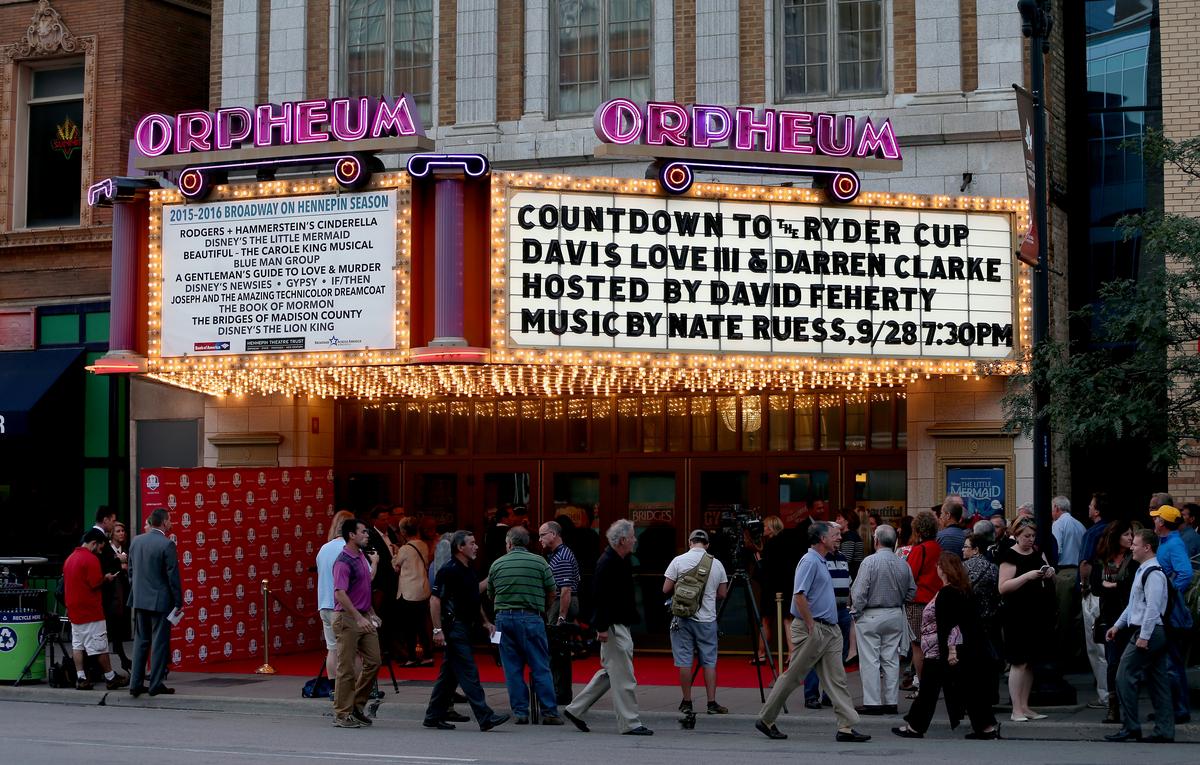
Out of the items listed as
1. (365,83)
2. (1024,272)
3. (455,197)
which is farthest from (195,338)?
(1024,272)

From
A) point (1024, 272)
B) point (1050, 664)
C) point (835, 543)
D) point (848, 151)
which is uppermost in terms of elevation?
point (848, 151)

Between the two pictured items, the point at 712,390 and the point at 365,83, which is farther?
the point at 365,83

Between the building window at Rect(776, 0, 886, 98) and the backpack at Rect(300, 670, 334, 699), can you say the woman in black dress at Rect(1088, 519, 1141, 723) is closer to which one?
the backpack at Rect(300, 670, 334, 699)

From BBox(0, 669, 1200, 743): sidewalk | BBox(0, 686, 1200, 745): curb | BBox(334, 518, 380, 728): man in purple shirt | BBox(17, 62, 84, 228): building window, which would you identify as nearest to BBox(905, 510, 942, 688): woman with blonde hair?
BBox(0, 669, 1200, 743): sidewalk

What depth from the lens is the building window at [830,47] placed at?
73.2 ft

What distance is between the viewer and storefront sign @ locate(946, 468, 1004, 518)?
21.0m

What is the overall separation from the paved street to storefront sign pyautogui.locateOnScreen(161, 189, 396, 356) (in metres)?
5.01

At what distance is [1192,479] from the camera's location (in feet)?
69.8

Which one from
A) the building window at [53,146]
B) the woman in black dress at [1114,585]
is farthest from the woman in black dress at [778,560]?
the building window at [53,146]

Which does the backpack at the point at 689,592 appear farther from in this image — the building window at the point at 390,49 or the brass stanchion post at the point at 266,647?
the building window at the point at 390,49

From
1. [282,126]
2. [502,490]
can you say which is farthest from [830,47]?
[502,490]

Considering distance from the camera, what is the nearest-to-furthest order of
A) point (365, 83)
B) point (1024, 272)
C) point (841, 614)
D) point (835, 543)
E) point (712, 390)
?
point (835, 543)
point (841, 614)
point (1024, 272)
point (712, 390)
point (365, 83)

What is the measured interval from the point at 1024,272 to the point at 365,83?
10.2 metres

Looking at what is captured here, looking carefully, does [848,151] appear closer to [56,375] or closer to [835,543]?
[835,543]
